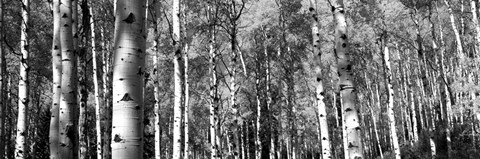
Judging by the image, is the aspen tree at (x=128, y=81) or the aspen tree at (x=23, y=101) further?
the aspen tree at (x=23, y=101)

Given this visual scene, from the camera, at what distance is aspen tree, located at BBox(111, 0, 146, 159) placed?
2.55 m

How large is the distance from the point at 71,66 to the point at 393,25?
13.1 metres

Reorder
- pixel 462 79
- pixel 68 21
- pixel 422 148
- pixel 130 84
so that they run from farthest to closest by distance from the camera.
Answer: pixel 422 148 → pixel 462 79 → pixel 68 21 → pixel 130 84

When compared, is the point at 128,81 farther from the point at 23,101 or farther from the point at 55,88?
the point at 23,101

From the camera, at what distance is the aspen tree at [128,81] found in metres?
2.55

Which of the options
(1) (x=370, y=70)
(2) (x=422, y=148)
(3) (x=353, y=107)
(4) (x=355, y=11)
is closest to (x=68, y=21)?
(3) (x=353, y=107)

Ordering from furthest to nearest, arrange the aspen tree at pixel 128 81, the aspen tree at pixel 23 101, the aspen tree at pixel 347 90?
the aspen tree at pixel 23 101 → the aspen tree at pixel 347 90 → the aspen tree at pixel 128 81

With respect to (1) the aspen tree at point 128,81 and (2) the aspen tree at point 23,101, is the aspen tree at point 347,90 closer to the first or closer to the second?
(1) the aspen tree at point 128,81

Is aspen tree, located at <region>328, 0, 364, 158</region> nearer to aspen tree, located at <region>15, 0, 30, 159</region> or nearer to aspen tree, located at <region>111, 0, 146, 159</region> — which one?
aspen tree, located at <region>111, 0, 146, 159</region>

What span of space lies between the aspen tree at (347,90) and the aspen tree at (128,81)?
12.6 ft

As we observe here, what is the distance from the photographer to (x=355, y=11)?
48.7 ft

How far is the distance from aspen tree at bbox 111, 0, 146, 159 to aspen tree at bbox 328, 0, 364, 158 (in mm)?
3833

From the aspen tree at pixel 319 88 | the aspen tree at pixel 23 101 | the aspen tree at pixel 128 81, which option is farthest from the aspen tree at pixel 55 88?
the aspen tree at pixel 319 88

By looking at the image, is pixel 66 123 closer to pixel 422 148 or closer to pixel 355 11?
pixel 355 11
